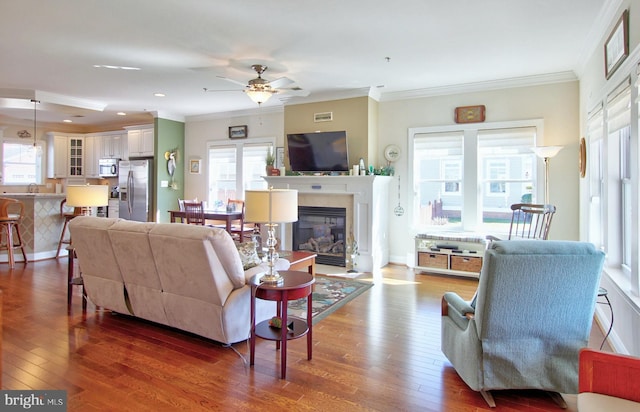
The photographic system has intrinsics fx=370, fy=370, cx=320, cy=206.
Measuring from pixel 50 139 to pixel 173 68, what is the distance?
20.8 ft

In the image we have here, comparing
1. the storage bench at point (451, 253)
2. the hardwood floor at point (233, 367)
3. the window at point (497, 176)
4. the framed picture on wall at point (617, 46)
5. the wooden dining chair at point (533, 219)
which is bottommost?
the hardwood floor at point (233, 367)

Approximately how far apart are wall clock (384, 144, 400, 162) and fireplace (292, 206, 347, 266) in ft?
3.79

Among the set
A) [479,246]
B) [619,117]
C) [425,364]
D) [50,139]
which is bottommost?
[425,364]

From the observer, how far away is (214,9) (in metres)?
3.27

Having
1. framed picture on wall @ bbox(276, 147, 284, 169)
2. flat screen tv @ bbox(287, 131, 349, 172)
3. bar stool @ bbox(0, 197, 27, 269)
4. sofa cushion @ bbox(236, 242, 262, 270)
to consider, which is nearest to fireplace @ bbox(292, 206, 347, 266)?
flat screen tv @ bbox(287, 131, 349, 172)

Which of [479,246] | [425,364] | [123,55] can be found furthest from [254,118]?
[425,364]

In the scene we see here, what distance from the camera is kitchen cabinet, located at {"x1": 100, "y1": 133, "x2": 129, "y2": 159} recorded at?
872 cm

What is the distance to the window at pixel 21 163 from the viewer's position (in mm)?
8586

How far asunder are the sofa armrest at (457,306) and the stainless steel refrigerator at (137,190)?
23.1 feet

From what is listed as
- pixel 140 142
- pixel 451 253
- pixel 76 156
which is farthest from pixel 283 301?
pixel 76 156

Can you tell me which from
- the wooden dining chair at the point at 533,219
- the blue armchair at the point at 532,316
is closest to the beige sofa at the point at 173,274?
the blue armchair at the point at 532,316

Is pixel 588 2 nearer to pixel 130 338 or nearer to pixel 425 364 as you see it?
pixel 425 364

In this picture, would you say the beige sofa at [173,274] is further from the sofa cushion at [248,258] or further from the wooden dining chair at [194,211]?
the wooden dining chair at [194,211]

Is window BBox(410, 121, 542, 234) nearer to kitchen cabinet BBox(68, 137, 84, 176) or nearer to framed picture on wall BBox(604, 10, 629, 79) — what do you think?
framed picture on wall BBox(604, 10, 629, 79)
